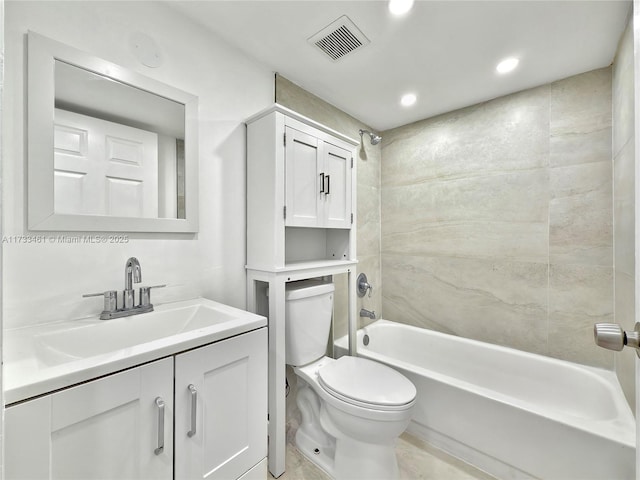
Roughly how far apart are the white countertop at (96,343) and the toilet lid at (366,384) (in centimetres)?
60

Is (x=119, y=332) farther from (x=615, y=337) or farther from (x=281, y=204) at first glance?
(x=615, y=337)

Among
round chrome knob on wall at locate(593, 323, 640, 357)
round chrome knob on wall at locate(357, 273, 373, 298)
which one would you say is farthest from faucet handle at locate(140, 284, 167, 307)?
round chrome knob on wall at locate(357, 273, 373, 298)

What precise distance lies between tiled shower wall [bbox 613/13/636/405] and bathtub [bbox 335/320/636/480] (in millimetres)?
225

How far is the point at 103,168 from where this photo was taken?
1.16m

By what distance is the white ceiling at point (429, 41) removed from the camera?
4.37ft

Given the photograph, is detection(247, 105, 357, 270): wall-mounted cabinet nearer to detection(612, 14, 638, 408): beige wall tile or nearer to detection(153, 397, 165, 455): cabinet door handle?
detection(153, 397, 165, 455): cabinet door handle

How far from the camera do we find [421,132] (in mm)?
2473

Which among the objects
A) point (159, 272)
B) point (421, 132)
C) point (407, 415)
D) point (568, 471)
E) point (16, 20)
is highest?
point (421, 132)

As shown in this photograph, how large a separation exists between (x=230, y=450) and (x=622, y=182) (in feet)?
7.15

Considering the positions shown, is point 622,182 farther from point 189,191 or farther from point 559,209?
point 189,191

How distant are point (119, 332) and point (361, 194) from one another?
193 cm

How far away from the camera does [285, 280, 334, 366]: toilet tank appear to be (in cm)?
157

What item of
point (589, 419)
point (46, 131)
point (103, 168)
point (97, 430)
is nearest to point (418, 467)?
point (589, 419)

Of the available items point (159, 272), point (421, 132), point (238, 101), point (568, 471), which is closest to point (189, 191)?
point (159, 272)
